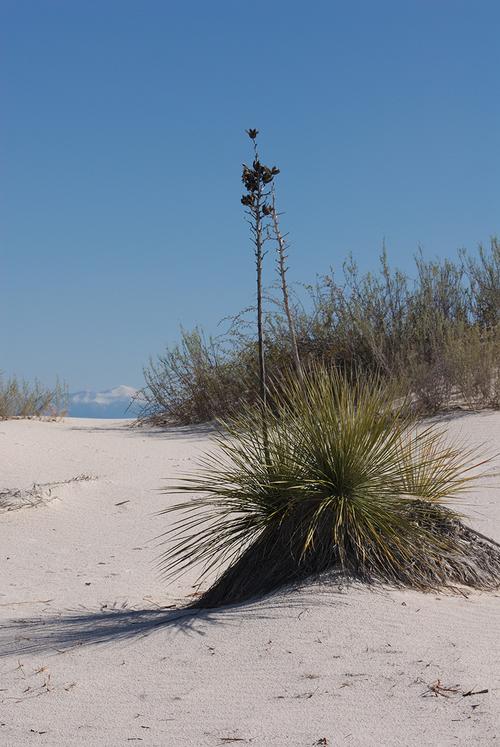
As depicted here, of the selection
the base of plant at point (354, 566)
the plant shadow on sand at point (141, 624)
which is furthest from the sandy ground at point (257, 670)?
the base of plant at point (354, 566)

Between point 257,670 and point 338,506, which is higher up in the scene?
point 338,506

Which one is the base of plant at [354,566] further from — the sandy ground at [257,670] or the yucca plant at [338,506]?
the sandy ground at [257,670]

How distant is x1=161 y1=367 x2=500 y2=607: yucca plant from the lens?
477 cm

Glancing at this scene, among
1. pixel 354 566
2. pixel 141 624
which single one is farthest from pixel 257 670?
pixel 141 624

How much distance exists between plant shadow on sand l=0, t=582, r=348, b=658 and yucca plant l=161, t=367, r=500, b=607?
0.76 feet

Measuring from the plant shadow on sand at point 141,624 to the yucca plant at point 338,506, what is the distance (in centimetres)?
23

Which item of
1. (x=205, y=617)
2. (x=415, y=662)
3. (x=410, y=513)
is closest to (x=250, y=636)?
(x=205, y=617)

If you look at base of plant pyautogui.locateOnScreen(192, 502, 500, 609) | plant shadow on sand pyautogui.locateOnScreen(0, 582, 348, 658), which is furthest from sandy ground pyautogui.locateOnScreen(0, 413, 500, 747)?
base of plant pyautogui.locateOnScreen(192, 502, 500, 609)

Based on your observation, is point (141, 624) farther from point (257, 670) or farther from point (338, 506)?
point (338, 506)

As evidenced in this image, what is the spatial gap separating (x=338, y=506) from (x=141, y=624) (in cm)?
129

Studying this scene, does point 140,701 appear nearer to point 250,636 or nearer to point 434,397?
point 250,636

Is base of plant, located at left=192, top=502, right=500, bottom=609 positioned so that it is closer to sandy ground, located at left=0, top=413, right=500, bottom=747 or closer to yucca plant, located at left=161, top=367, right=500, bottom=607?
yucca plant, located at left=161, top=367, right=500, bottom=607

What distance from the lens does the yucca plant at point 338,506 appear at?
15.6 feet

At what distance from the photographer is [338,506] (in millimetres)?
4734
